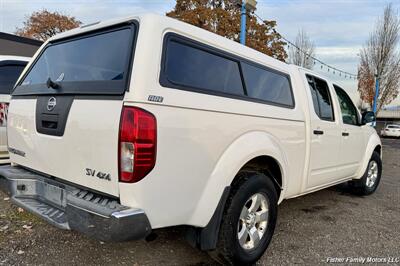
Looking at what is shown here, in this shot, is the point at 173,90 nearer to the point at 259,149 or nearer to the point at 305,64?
the point at 259,149

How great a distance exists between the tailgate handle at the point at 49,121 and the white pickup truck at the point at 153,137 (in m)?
0.02

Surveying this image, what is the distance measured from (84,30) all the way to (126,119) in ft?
3.91

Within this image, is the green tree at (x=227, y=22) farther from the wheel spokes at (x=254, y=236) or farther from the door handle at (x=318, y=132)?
the wheel spokes at (x=254, y=236)

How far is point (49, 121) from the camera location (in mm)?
2566

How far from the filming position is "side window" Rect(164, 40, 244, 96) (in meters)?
2.34

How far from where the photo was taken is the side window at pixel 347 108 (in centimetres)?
466

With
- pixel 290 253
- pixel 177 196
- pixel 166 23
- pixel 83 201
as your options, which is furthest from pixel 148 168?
pixel 290 253

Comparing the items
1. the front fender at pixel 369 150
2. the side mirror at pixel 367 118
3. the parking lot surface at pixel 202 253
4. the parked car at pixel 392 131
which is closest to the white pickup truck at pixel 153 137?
the parking lot surface at pixel 202 253

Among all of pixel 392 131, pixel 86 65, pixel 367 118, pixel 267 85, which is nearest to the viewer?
pixel 86 65

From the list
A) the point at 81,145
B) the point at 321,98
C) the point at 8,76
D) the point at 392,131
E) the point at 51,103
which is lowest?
the point at 392,131

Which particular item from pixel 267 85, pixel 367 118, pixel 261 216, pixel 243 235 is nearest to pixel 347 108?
pixel 367 118

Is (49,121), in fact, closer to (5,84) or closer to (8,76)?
(5,84)

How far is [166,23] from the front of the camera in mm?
2314

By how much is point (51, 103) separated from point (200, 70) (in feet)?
3.95
